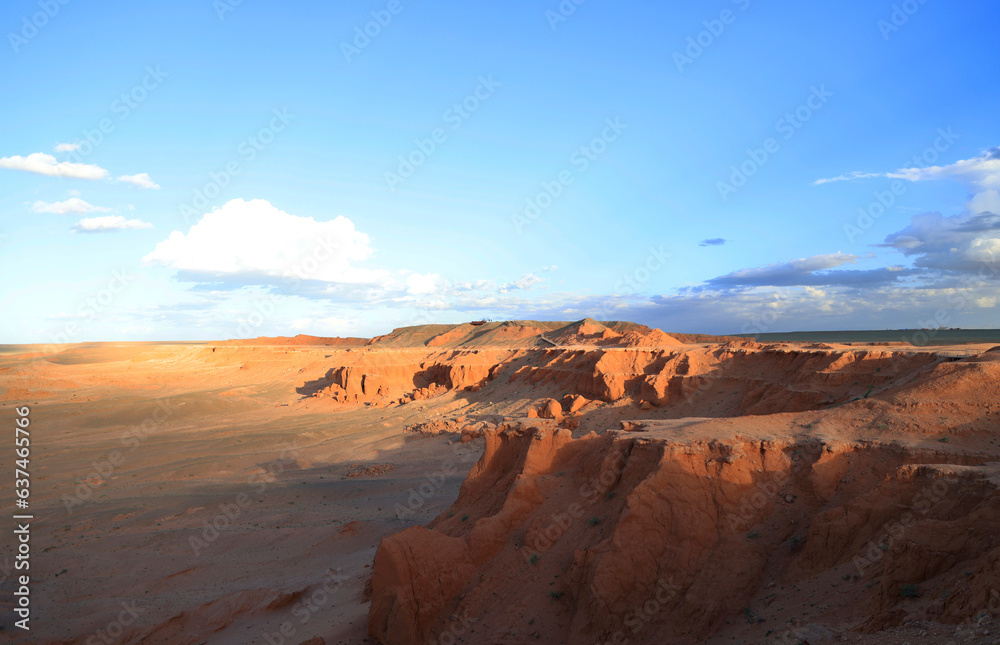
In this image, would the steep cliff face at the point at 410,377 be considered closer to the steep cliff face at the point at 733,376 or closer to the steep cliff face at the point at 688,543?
the steep cliff face at the point at 733,376

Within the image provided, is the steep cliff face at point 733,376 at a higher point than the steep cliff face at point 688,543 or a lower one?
higher

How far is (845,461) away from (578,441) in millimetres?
5017

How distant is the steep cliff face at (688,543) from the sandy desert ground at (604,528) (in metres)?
0.03

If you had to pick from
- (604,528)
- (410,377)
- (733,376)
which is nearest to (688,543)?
(604,528)

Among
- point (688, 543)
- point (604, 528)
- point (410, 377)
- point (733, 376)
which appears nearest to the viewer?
point (688, 543)

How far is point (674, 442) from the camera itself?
29.8 ft

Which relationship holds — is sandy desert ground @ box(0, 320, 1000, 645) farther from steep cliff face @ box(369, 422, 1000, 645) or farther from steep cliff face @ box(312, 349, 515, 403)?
steep cliff face @ box(312, 349, 515, 403)

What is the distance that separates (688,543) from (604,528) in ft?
4.72

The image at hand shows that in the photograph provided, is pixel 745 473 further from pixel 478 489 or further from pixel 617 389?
pixel 617 389

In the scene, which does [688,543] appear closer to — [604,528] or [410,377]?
[604,528]

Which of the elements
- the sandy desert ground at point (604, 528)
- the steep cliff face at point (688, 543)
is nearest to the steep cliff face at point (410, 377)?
the sandy desert ground at point (604, 528)

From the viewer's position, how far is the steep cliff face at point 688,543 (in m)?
5.66

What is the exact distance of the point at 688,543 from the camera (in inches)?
310

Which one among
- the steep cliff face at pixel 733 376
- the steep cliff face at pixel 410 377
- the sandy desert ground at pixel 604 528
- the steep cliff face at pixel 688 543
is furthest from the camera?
the steep cliff face at pixel 410 377
